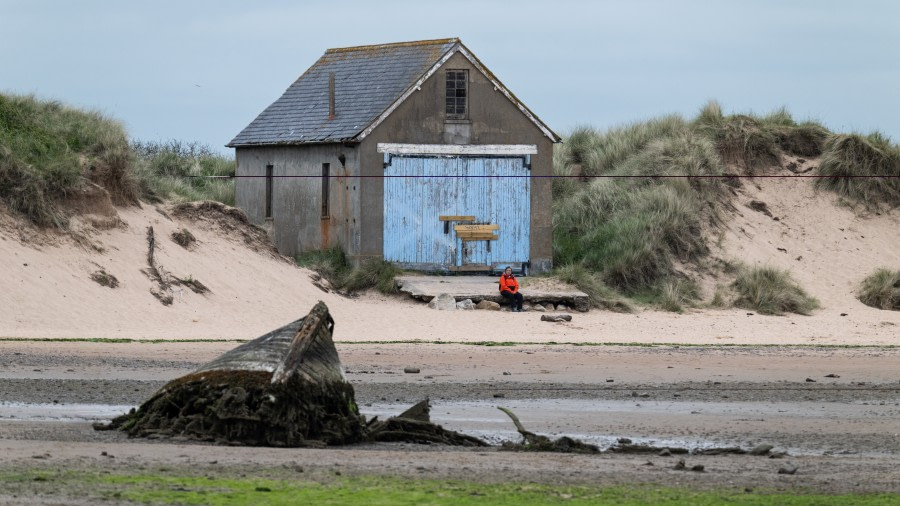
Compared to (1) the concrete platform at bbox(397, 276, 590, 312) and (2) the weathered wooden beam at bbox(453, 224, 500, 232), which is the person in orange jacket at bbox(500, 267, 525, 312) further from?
(2) the weathered wooden beam at bbox(453, 224, 500, 232)

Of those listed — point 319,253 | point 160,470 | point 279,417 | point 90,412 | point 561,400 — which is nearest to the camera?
point 160,470

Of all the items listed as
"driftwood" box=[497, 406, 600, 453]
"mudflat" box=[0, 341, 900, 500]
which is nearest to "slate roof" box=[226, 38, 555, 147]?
"mudflat" box=[0, 341, 900, 500]

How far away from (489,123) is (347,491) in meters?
21.9

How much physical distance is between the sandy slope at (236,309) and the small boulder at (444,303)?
39 centimetres

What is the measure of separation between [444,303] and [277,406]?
613 inches

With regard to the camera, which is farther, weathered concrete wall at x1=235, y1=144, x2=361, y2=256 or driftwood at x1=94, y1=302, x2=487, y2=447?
weathered concrete wall at x1=235, y1=144, x2=361, y2=256

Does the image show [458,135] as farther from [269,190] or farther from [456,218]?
[269,190]

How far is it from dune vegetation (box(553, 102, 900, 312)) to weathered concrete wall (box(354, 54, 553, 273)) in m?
1.23

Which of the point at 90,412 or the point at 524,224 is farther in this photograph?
the point at 524,224

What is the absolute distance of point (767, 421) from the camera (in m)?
14.6

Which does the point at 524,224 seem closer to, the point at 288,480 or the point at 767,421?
the point at 767,421

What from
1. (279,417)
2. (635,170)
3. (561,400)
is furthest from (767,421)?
(635,170)

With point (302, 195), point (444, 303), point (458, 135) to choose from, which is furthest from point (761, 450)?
point (302, 195)

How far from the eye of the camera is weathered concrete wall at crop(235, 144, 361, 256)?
3066 centimetres
